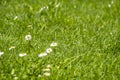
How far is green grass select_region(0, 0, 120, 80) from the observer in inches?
158

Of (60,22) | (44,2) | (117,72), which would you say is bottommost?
(117,72)

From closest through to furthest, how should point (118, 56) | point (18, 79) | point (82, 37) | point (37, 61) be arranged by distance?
point (18, 79) → point (37, 61) → point (118, 56) → point (82, 37)

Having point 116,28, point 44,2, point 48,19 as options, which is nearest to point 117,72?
point 116,28

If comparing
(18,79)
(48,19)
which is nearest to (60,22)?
(48,19)

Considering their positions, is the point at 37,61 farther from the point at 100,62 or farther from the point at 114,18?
the point at 114,18

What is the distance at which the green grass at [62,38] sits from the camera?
13.2ft

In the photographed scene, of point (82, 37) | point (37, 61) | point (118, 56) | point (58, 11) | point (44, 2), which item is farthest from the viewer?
point (44, 2)

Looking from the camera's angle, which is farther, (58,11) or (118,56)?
(58,11)

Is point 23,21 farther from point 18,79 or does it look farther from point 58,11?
point 18,79

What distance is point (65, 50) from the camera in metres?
4.50

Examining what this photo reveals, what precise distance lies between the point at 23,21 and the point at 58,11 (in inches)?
30.4

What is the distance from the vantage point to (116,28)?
5348mm

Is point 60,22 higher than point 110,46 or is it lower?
higher

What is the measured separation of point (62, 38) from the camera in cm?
486
